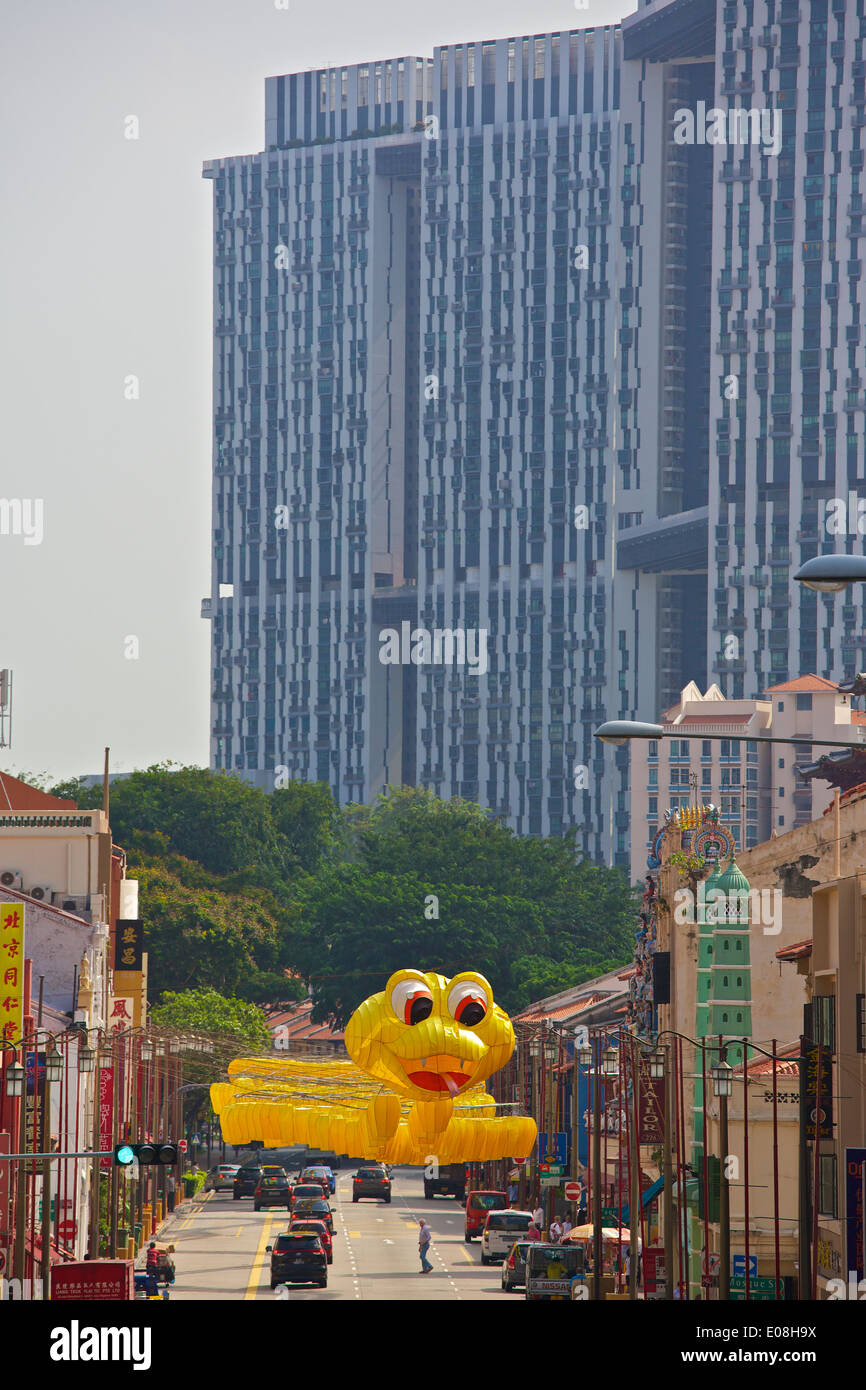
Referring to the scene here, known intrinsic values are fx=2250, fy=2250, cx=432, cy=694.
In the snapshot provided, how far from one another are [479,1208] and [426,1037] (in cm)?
2739

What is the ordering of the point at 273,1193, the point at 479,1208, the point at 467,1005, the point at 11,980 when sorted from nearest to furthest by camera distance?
1. the point at 467,1005
2. the point at 11,980
3. the point at 479,1208
4. the point at 273,1193

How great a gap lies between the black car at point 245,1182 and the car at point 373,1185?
460cm

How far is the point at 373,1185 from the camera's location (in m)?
101

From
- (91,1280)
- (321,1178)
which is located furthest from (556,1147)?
(91,1280)

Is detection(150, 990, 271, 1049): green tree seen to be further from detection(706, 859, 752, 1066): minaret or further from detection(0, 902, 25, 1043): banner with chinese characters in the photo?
detection(706, 859, 752, 1066): minaret

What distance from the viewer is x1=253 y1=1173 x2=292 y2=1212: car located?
91.2 meters

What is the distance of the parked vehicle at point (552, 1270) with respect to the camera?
5212 cm

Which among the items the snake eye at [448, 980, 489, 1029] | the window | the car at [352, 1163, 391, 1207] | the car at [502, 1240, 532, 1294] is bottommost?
the car at [352, 1163, 391, 1207]

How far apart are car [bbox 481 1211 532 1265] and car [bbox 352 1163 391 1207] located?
31.8 m

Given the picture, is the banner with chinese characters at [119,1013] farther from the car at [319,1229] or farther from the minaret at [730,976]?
the minaret at [730,976]

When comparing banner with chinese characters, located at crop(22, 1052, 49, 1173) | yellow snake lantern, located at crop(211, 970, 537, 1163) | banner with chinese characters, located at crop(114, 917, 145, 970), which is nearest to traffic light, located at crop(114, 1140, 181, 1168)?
banner with chinese characters, located at crop(22, 1052, 49, 1173)

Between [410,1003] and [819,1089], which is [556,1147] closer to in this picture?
[410,1003]
